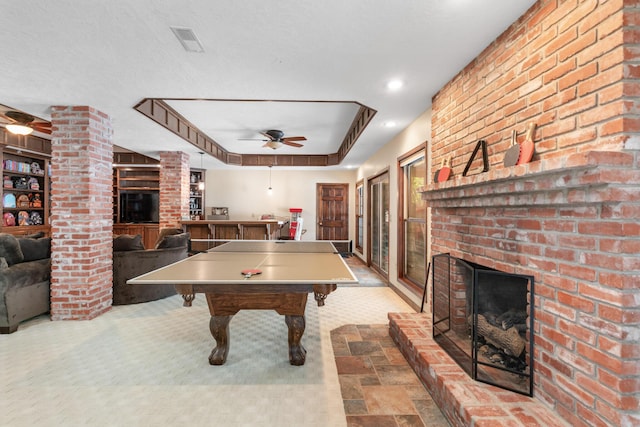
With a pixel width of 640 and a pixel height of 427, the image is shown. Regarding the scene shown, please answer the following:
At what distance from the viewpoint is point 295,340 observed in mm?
2518

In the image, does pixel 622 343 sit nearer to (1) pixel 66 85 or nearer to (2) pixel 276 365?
(2) pixel 276 365

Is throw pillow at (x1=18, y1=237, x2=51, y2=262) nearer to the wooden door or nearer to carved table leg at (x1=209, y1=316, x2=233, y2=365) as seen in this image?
carved table leg at (x1=209, y1=316, x2=233, y2=365)

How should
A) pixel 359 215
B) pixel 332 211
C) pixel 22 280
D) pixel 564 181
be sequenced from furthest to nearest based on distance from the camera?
pixel 332 211 → pixel 359 215 → pixel 22 280 → pixel 564 181

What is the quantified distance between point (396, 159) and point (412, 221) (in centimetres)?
105

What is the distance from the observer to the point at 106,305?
12.3ft

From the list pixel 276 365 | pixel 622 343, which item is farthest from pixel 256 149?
pixel 622 343

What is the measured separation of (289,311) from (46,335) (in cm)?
260

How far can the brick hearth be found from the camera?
1479 mm

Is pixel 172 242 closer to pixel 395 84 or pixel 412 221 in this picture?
pixel 412 221

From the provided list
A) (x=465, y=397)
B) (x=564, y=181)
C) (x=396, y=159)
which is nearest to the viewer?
(x=564, y=181)

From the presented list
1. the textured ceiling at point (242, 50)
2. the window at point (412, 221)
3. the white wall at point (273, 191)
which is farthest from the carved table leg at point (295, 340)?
the white wall at point (273, 191)

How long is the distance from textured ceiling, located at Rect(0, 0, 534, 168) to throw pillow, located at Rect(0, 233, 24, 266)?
1500mm

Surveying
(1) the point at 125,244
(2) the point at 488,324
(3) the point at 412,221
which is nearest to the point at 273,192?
(1) the point at 125,244

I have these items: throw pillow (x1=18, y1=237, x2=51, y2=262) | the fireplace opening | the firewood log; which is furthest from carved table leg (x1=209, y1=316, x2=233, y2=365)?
throw pillow (x1=18, y1=237, x2=51, y2=262)
